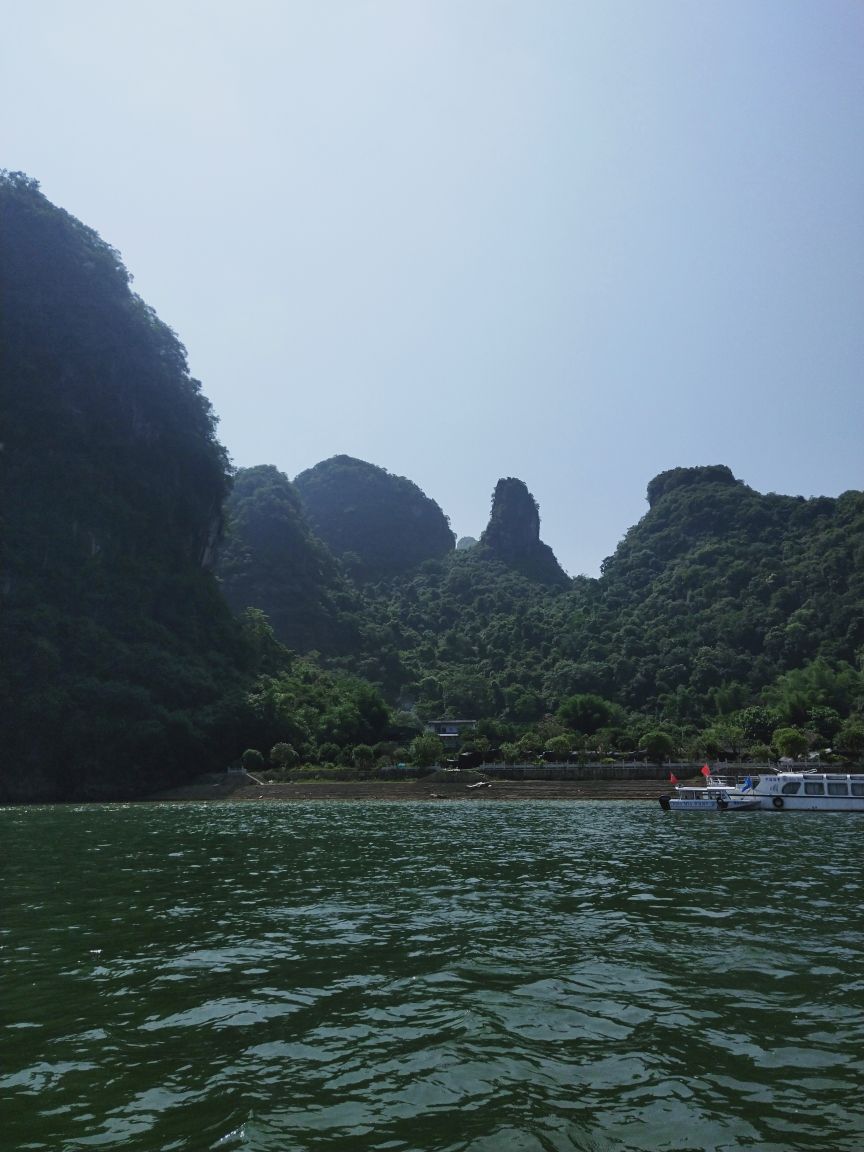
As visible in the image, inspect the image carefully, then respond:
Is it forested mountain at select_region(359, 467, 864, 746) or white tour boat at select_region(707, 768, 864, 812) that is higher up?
forested mountain at select_region(359, 467, 864, 746)

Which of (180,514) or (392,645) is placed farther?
(392,645)

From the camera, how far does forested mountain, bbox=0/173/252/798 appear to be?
78.6 meters

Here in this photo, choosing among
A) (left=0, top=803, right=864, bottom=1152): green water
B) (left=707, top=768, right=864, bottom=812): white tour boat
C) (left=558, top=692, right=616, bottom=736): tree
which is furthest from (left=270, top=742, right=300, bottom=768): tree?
(left=0, top=803, right=864, bottom=1152): green water

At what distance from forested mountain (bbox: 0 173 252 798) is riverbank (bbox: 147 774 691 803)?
28.6 ft

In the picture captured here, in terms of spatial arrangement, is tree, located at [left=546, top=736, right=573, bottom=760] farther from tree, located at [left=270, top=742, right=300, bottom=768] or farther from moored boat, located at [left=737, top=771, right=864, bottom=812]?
moored boat, located at [left=737, top=771, right=864, bottom=812]

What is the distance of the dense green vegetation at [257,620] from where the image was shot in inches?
3199

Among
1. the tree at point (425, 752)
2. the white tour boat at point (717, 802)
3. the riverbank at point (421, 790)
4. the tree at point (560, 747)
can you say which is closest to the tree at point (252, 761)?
the riverbank at point (421, 790)

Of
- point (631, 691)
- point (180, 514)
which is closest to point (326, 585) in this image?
point (180, 514)

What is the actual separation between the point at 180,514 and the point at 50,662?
44401 mm

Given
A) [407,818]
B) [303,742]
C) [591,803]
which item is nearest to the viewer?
[407,818]

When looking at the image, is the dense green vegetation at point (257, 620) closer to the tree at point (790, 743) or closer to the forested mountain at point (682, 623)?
the tree at point (790, 743)

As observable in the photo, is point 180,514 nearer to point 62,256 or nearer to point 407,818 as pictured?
point 62,256

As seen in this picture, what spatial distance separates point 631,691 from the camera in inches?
5192

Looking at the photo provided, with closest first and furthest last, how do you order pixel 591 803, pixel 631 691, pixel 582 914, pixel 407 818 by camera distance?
pixel 582 914 < pixel 407 818 < pixel 591 803 < pixel 631 691
